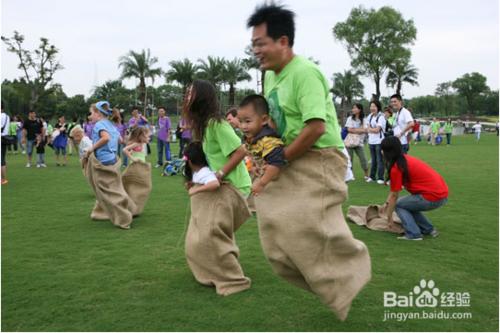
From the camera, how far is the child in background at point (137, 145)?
316 inches

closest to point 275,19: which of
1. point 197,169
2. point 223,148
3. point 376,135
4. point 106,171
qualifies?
point 223,148

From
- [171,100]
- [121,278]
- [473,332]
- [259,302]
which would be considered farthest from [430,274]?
[171,100]

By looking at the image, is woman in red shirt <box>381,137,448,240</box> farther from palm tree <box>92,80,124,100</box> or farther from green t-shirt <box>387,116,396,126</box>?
palm tree <box>92,80,124,100</box>

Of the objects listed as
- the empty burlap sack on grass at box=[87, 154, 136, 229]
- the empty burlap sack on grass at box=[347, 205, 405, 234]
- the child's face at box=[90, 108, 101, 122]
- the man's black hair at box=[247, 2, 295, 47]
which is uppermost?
the man's black hair at box=[247, 2, 295, 47]

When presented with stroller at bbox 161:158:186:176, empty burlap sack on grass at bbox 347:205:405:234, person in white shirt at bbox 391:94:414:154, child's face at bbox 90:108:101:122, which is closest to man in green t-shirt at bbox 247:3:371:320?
empty burlap sack on grass at bbox 347:205:405:234

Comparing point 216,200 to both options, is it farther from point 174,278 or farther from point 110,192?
point 110,192

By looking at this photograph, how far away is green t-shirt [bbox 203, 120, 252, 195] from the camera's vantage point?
4.13m

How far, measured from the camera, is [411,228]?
19.7ft

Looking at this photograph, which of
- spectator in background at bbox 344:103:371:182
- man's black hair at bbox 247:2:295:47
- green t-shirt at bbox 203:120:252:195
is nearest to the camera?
man's black hair at bbox 247:2:295:47

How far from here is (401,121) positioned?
10633 mm

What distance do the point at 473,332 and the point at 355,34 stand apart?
58048mm

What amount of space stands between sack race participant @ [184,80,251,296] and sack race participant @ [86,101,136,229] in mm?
2944

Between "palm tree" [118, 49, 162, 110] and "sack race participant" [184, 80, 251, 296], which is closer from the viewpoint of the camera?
"sack race participant" [184, 80, 251, 296]

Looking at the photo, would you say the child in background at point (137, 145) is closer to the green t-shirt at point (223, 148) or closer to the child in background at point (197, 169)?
the child in background at point (197, 169)
